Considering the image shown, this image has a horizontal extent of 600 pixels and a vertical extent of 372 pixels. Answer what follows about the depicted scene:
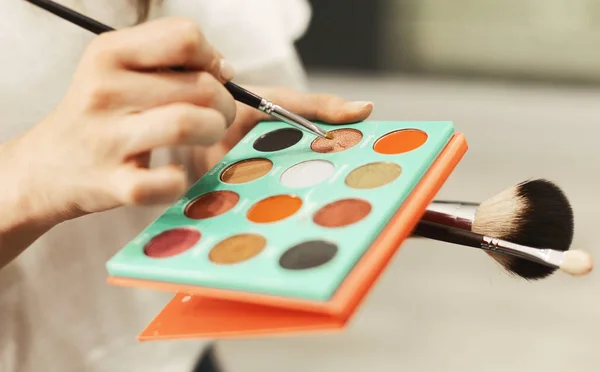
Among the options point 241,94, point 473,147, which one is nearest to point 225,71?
point 241,94

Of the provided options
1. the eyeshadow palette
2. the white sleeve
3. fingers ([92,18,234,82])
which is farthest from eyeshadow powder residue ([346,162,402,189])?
the white sleeve

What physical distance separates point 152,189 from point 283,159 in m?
0.12

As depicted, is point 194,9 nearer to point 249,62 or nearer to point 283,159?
point 249,62

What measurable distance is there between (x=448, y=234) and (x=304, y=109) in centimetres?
13

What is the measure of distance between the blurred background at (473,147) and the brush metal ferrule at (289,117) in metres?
0.60

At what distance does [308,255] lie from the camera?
12.0 inches

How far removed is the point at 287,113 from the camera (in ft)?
1.29

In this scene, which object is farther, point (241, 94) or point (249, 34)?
point (249, 34)

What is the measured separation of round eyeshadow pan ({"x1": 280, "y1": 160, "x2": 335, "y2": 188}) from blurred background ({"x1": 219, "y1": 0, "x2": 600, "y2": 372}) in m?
0.62

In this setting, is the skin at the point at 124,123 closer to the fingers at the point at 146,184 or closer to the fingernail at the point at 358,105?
the fingers at the point at 146,184

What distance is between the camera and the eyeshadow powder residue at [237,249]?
314 millimetres

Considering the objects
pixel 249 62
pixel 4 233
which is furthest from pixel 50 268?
pixel 249 62

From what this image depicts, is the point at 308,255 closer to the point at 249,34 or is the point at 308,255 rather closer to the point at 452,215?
the point at 452,215

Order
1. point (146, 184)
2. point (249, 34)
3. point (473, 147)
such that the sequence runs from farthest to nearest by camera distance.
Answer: point (473, 147)
point (249, 34)
point (146, 184)
